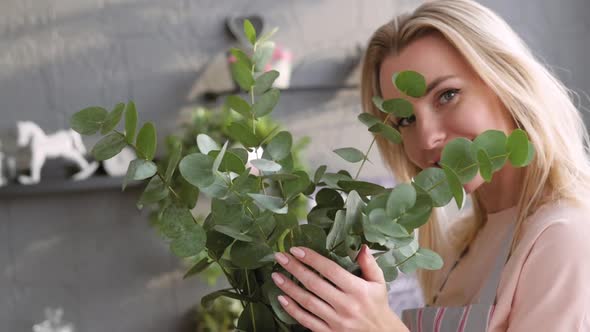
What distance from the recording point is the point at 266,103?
741mm

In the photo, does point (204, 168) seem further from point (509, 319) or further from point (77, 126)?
point (509, 319)

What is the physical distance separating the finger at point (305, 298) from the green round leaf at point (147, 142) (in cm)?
19

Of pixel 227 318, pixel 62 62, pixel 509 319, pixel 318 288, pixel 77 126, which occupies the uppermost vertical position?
pixel 77 126

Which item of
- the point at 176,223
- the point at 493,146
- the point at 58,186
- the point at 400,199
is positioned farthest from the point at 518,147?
the point at 58,186

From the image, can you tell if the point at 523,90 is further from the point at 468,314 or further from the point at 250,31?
the point at 250,31

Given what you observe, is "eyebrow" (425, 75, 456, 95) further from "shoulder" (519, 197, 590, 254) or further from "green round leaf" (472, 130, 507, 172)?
"green round leaf" (472, 130, 507, 172)

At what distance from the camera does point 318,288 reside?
2.49 feet

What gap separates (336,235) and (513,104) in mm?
424

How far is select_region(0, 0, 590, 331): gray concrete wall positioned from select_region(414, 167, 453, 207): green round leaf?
7.40 ft

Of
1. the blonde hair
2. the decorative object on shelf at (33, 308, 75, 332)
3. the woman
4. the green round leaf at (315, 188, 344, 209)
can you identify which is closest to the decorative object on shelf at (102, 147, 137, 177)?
the decorative object on shelf at (33, 308, 75, 332)

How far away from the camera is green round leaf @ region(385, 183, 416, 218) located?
67cm

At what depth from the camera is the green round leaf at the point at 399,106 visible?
2.59 feet

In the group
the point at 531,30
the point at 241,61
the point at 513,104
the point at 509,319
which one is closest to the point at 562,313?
the point at 509,319

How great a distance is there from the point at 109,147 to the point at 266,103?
167 millimetres
